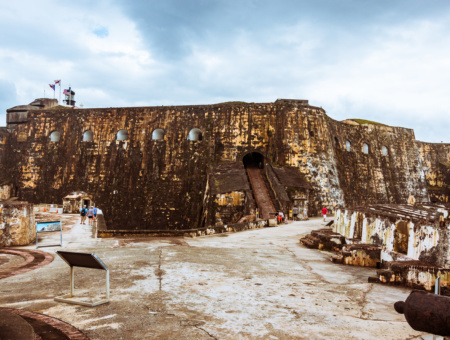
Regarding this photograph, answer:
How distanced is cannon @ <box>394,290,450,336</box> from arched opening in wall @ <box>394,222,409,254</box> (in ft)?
14.3

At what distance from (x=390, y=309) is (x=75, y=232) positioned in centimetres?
998

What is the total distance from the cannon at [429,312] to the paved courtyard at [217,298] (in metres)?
1.16

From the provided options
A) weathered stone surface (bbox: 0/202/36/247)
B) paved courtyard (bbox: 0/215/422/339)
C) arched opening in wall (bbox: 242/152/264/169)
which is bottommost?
paved courtyard (bbox: 0/215/422/339)

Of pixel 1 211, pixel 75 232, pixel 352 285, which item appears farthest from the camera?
pixel 75 232

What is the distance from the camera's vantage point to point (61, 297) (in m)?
4.32

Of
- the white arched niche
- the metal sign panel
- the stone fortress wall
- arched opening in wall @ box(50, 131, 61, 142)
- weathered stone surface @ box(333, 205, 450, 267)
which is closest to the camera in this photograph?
the metal sign panel

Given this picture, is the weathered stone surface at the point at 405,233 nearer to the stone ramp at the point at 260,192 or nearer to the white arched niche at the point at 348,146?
the stone ramp at the point at 260,192

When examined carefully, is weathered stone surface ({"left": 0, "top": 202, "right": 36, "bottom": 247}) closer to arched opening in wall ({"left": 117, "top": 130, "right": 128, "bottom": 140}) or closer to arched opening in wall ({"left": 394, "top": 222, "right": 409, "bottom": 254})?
arched opening in wall ({"left": 394, "top": 222, "right": 409, "bottom": 254})

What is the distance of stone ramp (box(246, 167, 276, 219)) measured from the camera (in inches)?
755

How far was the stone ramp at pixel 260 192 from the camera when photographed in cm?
1917

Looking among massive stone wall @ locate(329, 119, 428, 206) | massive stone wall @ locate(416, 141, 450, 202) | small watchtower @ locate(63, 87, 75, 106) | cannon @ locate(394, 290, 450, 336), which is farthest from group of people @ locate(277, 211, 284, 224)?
small watchtower @ locate(63, 87, 75, 106)

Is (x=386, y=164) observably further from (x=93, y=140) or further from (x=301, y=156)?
(x=93, y=140)

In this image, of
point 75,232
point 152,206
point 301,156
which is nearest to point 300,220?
point 301,156

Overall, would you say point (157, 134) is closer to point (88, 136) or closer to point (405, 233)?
point (88, 136)
